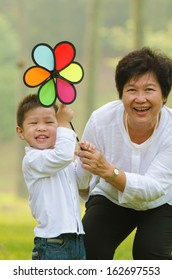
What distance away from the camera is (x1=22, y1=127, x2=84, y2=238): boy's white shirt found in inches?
121

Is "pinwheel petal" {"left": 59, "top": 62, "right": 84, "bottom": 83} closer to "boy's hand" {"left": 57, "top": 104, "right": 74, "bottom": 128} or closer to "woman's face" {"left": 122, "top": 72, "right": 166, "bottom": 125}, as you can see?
"boy's hand" {"left": 57, "top": 104, "right": 74, "bottom": 128}

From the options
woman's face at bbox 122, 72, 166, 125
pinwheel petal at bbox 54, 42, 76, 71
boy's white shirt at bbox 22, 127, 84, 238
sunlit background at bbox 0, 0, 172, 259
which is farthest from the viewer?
sunlit background at bbox 0, 0, 172, 259

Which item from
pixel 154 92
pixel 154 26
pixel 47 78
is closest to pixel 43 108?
pixel 47 78

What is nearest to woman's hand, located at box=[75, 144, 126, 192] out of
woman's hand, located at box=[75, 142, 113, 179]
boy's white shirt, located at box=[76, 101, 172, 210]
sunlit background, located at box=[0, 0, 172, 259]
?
woman's hand, located at box=[75, 142, 113, 179]

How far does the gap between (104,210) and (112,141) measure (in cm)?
36

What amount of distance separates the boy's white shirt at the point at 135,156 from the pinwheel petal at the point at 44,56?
1.49 feet

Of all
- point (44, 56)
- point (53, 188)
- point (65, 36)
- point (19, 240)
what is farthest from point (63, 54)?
point (65, 36)

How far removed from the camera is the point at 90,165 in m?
3.13

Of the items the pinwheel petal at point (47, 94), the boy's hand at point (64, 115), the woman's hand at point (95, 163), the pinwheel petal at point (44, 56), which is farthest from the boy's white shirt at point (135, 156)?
the pinwheel petal at point (44, 56)

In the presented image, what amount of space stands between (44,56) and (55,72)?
9cm

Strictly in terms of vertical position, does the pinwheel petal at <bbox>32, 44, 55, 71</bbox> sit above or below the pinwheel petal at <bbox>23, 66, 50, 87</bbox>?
above

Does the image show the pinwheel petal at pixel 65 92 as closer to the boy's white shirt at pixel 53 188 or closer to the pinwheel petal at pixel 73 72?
the pinwheel petal at pixel 73 72

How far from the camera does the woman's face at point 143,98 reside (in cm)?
327

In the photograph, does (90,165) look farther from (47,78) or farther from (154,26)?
(154,26)
